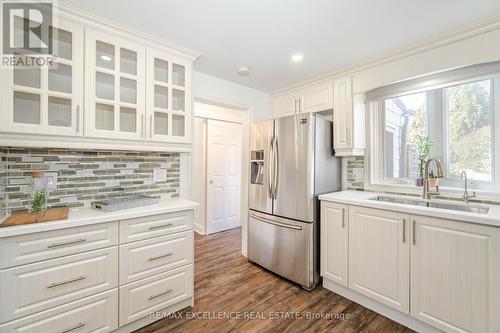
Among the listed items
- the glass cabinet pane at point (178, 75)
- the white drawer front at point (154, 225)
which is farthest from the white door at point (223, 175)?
the white drawer front at point (154, 225)

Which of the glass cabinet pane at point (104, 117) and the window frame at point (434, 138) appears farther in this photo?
the window frame at point (434, 138)

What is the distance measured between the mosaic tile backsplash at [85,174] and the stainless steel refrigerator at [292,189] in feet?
3.30

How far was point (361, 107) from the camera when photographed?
96.2 inches

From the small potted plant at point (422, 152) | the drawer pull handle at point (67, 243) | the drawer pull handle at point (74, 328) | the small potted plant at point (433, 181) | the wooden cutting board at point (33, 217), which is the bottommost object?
the drawer pull handle at point (74, 328)

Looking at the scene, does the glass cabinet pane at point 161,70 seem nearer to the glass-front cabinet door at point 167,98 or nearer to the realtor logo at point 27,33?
the glass-front cabinet door at point 167,98

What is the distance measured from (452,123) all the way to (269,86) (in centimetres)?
200

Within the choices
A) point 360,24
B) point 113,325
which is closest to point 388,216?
point 360,24

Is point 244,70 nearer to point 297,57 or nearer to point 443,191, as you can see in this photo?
point 297,57

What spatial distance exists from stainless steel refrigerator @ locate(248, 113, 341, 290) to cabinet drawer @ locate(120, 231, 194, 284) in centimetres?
99

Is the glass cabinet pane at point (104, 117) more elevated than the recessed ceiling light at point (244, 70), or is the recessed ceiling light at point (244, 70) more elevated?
the recessed ceiling light at point (244, 70)

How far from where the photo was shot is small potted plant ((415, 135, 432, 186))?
7.06ft

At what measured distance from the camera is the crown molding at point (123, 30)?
1.49m

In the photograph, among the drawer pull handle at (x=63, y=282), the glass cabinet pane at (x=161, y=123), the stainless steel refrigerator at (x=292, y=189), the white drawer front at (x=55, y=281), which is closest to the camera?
the white drawer front at (x=55, y=281)

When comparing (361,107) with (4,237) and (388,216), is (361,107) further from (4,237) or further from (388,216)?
(4,237)
